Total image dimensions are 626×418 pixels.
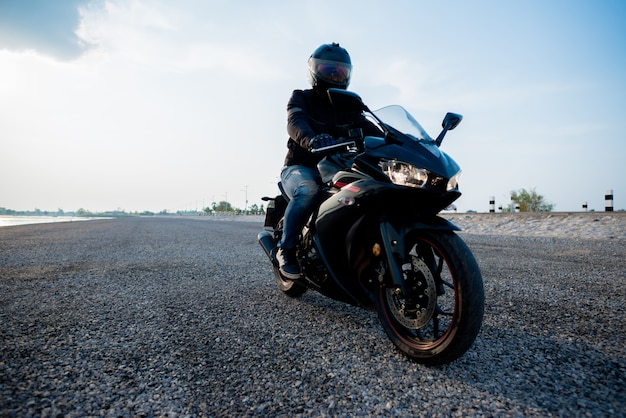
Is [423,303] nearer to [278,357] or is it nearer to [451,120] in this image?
[278,357]

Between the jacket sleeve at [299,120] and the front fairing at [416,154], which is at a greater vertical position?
the jacket sleeve at [299,120]

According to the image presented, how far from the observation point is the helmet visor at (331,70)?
10.9ft

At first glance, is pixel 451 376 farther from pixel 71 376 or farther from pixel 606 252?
pixel 606 252

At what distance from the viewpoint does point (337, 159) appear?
2850 millimetres

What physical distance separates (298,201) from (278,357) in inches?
49.1

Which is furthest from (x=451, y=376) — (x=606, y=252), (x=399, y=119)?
(x=606, y=252)

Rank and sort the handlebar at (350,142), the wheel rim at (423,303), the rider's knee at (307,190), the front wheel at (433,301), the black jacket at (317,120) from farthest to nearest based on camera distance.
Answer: the black jacket at (317,120), the rider's knee at (307,190), the handlebar at (350,142), the wheel rim at (423,303), the front wheel at (433,301)

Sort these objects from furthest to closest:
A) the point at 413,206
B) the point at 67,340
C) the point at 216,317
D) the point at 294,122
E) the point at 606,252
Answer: the point at 606,252 → the point at 294,122 → the point at 216,317 → the point at 67,340 → the point at 413,206

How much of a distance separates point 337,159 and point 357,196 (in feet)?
2.12

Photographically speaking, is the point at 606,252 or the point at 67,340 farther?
the point at 606,252

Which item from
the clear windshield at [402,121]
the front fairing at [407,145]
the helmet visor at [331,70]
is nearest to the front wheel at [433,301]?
the front fairing at [407,145]

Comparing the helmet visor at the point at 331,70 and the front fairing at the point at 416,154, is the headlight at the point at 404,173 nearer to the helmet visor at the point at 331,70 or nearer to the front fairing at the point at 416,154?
the front fairing at the point at 416,154

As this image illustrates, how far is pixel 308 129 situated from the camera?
3.05 meters

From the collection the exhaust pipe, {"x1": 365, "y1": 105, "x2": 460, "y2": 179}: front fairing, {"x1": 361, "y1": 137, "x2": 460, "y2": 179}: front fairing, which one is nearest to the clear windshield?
{"x1": 365, "y1": 105, "x2": 460, "y2": 179}: front fairing
